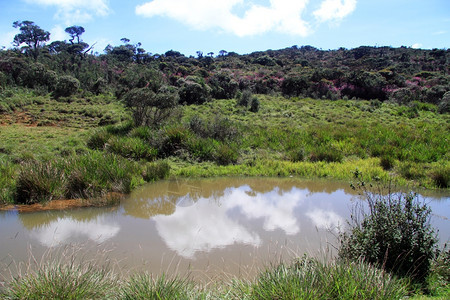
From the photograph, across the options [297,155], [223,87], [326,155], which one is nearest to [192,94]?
[223,87]

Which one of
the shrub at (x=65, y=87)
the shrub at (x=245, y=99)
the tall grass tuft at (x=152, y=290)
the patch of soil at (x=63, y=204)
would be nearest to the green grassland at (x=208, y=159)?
the tall grass tuft at (x=152, y=290)

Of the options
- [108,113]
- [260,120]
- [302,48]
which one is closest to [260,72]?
[260,120]

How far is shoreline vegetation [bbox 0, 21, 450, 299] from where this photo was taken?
3969mm

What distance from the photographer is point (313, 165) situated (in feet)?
40.0

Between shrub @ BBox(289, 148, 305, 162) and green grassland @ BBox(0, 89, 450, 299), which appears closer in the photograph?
green grassland @ BBox(0, 89, 450, 299)

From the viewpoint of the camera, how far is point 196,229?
21.9 ft

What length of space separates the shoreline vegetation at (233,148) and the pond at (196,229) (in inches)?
27.9

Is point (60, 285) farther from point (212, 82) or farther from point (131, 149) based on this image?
point (212, 82)

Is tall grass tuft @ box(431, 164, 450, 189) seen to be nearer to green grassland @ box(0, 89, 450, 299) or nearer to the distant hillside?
green grassland @ box(0, 89, 450, 299)

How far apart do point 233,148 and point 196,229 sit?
7.22m

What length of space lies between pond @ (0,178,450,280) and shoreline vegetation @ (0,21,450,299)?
71 centimetres

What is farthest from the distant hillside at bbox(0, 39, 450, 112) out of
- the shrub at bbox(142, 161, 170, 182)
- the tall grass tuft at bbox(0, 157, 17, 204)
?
the tall grass tuft at bbox(0, 157, 17, 204)

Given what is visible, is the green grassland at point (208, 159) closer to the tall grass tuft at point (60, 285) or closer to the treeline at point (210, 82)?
the tall grass tuft at point (60, 285)

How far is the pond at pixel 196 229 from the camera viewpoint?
541cm
